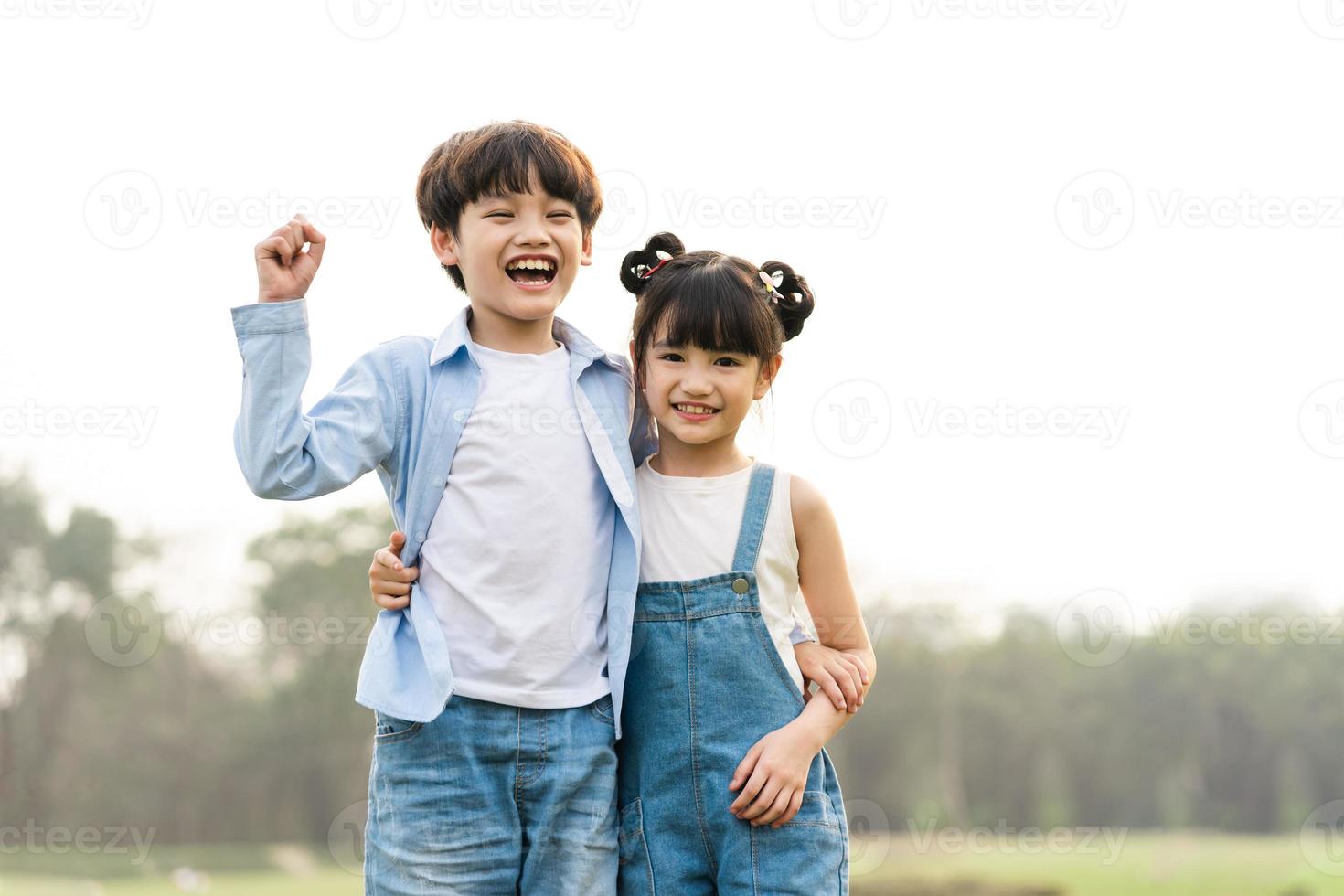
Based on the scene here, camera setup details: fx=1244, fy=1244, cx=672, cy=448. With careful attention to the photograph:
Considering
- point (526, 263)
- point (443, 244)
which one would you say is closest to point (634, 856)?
point (526, 263)

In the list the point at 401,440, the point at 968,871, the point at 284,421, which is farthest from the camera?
the point at 968,871

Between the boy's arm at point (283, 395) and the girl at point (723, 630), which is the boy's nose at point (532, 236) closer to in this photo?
the girl at point (723, 630)

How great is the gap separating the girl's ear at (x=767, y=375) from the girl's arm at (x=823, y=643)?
18 centimetres

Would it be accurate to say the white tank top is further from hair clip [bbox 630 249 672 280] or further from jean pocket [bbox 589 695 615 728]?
hair clip [bbox 630 249 672 280]

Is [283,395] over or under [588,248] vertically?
under

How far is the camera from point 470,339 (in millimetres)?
2084

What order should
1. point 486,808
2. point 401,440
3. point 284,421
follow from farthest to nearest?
point 401,440 < point 486,808 < point 284,421

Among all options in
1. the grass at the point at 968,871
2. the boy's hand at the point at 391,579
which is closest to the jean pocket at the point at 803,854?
the boy's hand at the point at 391,579

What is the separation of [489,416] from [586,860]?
0.71 meters

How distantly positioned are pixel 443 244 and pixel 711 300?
48 centimetres

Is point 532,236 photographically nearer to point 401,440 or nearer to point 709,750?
point 401,440

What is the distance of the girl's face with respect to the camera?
204 cm

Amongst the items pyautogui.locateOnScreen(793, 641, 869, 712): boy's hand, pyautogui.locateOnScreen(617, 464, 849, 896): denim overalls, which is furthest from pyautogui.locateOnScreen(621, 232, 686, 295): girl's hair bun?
pyautogui.locateOnScreen(793, 641, 869, 712): boy's hand

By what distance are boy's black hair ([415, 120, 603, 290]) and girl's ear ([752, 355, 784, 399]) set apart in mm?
395
